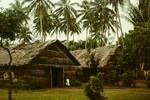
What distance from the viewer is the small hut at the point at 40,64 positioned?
36.9 metres

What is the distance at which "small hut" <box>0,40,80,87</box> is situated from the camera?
3688cm

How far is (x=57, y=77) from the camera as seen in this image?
4147 centimetres

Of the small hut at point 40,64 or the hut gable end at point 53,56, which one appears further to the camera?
the hut gable end at point 53,56

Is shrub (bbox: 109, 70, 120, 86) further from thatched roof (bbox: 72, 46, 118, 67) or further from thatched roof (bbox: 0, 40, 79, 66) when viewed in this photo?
thatched roof (bbox: 0, 40, 79, 66)

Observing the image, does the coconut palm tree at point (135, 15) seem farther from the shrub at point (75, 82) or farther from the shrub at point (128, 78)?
the shrub at point (75, 82)

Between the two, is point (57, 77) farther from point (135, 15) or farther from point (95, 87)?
point (95, 87)

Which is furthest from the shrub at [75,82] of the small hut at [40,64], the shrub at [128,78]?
the shrub at [128,78]

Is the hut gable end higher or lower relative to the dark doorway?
higher

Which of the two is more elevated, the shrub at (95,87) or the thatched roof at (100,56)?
the thatched roof at (100,56)

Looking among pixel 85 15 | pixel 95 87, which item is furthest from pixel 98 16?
pixel 95 87

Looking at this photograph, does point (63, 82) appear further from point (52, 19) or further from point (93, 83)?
point (52, 19)

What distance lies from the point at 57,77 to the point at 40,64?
15.5 ft

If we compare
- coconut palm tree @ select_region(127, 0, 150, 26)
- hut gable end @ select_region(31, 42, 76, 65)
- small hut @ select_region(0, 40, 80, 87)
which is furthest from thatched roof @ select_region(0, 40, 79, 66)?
coconut palm tree @ select_region(127, 0, 150, 26)

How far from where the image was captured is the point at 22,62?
36094mm
